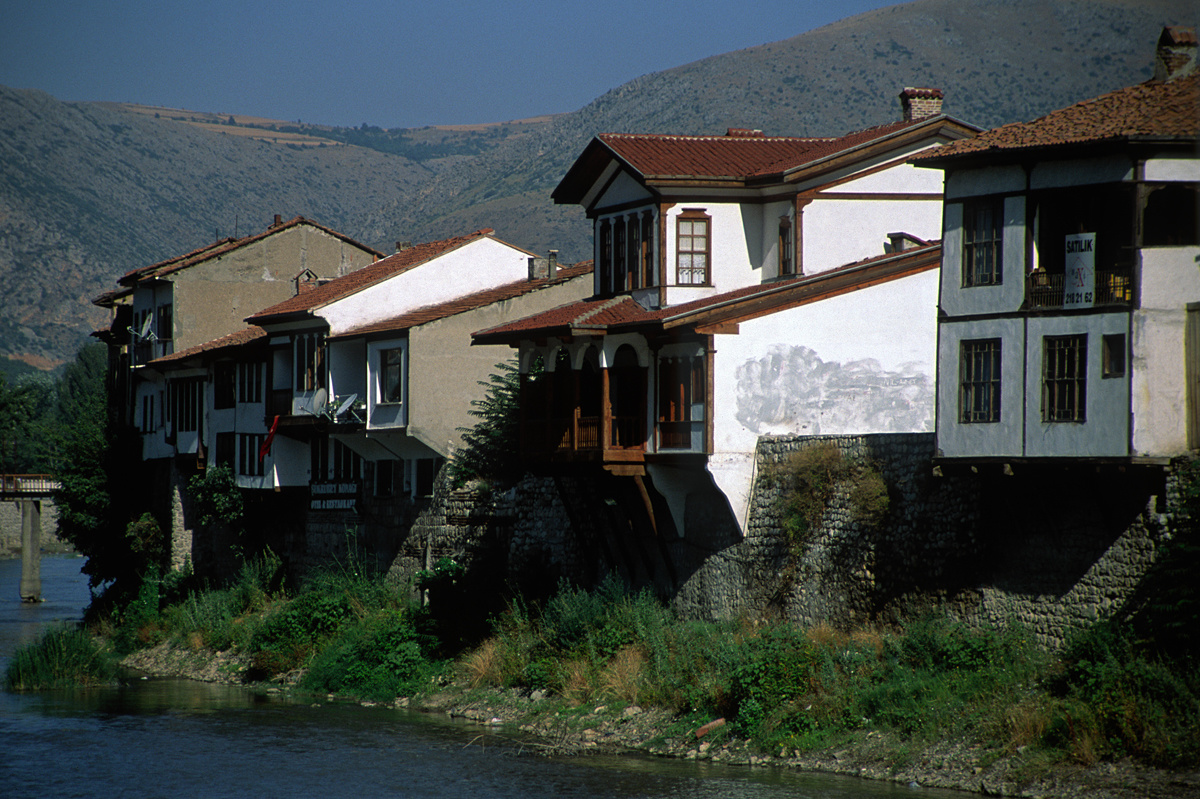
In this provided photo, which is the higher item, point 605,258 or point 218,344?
point 605,258

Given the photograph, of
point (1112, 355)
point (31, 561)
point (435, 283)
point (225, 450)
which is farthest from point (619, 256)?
point (31, 561)

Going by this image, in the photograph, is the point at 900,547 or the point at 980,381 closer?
the point at 980,381

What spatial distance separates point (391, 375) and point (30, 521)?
41.4 meters

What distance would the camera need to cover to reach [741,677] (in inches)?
979

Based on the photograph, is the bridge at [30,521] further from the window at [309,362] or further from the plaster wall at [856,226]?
the plaster wall at [856,226]

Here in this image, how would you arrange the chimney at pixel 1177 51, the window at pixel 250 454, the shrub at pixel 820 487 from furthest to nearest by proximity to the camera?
the window at pixel 250 454 < the shrub at pixel 820 487 < the chimney at pixel 1177 51

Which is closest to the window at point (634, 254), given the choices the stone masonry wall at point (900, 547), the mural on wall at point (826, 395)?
the stone masonry wall at point (900, 547)

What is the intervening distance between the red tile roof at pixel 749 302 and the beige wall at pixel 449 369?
7952 mm

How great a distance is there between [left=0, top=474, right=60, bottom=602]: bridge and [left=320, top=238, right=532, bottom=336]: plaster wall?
31889 millimetres

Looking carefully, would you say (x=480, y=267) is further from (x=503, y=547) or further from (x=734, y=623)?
(x=734, y=623)

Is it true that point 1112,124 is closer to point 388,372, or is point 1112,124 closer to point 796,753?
point 796,753

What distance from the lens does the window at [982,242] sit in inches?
912

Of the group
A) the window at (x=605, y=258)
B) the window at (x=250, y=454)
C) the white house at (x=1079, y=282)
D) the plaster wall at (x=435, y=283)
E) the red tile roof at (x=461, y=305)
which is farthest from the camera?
the window at (x=250, y=454)

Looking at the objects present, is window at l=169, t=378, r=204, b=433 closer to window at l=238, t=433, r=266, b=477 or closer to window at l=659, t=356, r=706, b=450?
window at l=238, t=433, r=266, b=477
